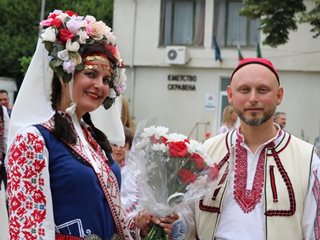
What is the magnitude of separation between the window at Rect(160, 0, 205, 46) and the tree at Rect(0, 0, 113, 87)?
7211 millimetres

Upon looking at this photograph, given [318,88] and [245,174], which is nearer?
[245,174]

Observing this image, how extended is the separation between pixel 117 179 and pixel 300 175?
97 cm

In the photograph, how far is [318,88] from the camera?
19.9m

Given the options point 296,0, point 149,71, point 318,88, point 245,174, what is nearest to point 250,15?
point 296,0

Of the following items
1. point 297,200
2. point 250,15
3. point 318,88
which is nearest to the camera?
point 297,200

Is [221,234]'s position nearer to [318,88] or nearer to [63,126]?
[63,126]

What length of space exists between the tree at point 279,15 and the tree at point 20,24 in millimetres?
12670

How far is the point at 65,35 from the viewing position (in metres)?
3.28

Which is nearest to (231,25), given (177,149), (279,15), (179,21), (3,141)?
(179,21)

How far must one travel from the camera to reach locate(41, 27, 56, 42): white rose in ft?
10.6

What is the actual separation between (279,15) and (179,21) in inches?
219

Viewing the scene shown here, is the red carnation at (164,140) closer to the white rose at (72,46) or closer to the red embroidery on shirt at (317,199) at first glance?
the white rose at (72,46)

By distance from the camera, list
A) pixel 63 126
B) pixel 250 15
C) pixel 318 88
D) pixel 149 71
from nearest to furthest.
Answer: pixel 63 126 < pixel 250 15 < pixel 318 88 < pixel 149 71

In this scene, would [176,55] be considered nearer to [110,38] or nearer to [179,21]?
[179,21]
